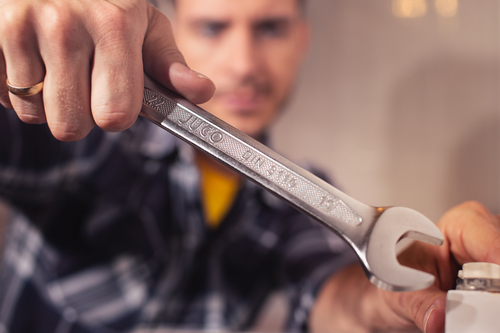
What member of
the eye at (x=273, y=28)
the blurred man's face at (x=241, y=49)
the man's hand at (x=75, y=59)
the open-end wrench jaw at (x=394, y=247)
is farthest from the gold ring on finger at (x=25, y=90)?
the eye at (x=273, y=28)

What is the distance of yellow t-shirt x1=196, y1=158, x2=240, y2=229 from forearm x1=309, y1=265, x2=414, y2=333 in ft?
1.16

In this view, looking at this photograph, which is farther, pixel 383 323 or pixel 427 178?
pixel 427 178

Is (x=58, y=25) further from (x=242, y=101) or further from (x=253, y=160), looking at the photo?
(x=242, y=101)

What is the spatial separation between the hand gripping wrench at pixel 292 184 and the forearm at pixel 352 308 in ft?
0.66

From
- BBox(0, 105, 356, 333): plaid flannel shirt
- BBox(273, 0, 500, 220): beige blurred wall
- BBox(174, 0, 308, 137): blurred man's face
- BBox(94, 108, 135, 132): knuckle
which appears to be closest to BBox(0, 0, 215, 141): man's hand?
BBox(94, 108, 135, 132): knuckle

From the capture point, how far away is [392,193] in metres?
1.01

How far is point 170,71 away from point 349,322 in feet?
1.89

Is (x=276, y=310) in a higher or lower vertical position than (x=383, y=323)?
lower

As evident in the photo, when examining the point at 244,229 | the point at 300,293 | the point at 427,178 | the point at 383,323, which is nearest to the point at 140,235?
the point at 244,229

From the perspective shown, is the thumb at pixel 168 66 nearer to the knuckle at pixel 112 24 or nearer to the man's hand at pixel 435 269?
the knuckle at pixel 112 24

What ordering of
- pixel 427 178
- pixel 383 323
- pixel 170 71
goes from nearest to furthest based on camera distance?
pixel 170 71, pixel 383 323, pixel 427 178

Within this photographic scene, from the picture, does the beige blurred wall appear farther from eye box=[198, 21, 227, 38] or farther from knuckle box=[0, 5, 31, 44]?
knuckle box=[0, 5, 31, 44]

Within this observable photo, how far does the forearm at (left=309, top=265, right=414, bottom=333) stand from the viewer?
48 centimetres

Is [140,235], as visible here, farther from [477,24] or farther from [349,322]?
[477,24]
